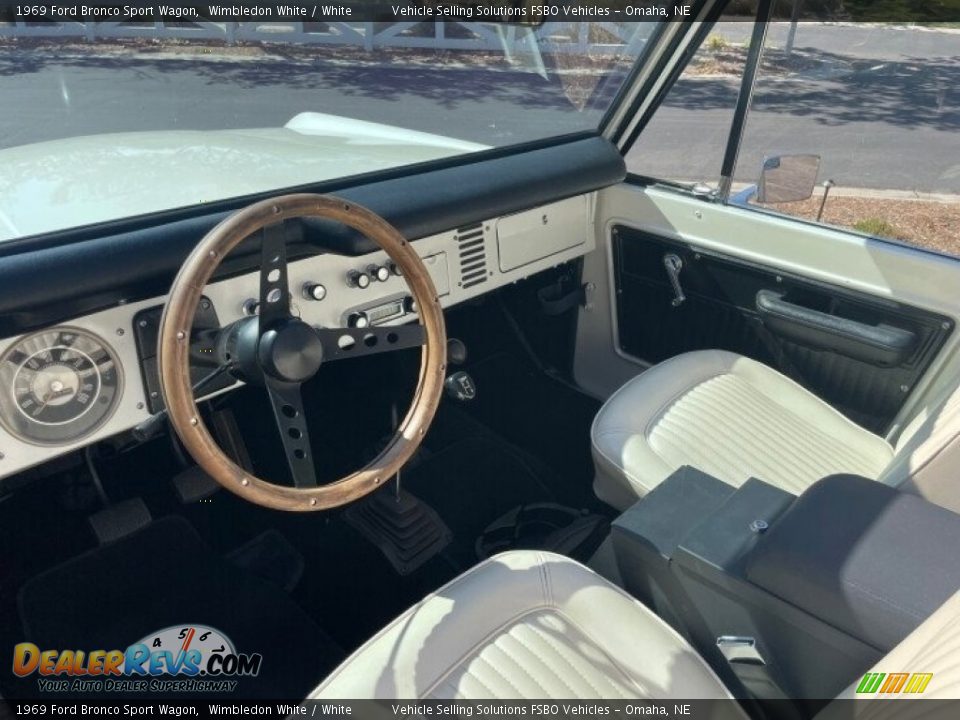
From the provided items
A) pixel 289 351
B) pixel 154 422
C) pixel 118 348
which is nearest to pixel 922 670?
pixel 289 351

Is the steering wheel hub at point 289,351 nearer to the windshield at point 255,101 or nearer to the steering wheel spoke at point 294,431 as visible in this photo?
the steering wheel spoke at point 294,431

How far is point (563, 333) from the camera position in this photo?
3037mm

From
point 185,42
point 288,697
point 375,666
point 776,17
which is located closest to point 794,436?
point 776,17

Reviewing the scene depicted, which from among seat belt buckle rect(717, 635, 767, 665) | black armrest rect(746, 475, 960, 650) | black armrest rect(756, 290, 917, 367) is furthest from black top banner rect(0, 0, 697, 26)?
seat belt buckle rect(717, 635, 767, 665)

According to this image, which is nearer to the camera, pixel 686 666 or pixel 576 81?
pixel 686 666

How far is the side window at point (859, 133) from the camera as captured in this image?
2.12m

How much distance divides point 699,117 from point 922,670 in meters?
1.88

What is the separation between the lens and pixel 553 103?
8.20ft

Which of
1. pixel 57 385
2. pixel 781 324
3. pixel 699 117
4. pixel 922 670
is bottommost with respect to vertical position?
pixel 781 324

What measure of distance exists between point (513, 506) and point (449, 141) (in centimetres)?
112

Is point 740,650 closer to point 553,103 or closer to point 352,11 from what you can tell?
point 352,11

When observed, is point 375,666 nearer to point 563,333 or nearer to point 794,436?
point 794,436

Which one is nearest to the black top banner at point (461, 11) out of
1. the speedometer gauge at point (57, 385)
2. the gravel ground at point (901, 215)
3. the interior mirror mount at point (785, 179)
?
the interior mirror mount at point (785, 179)

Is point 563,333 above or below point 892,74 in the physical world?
below
